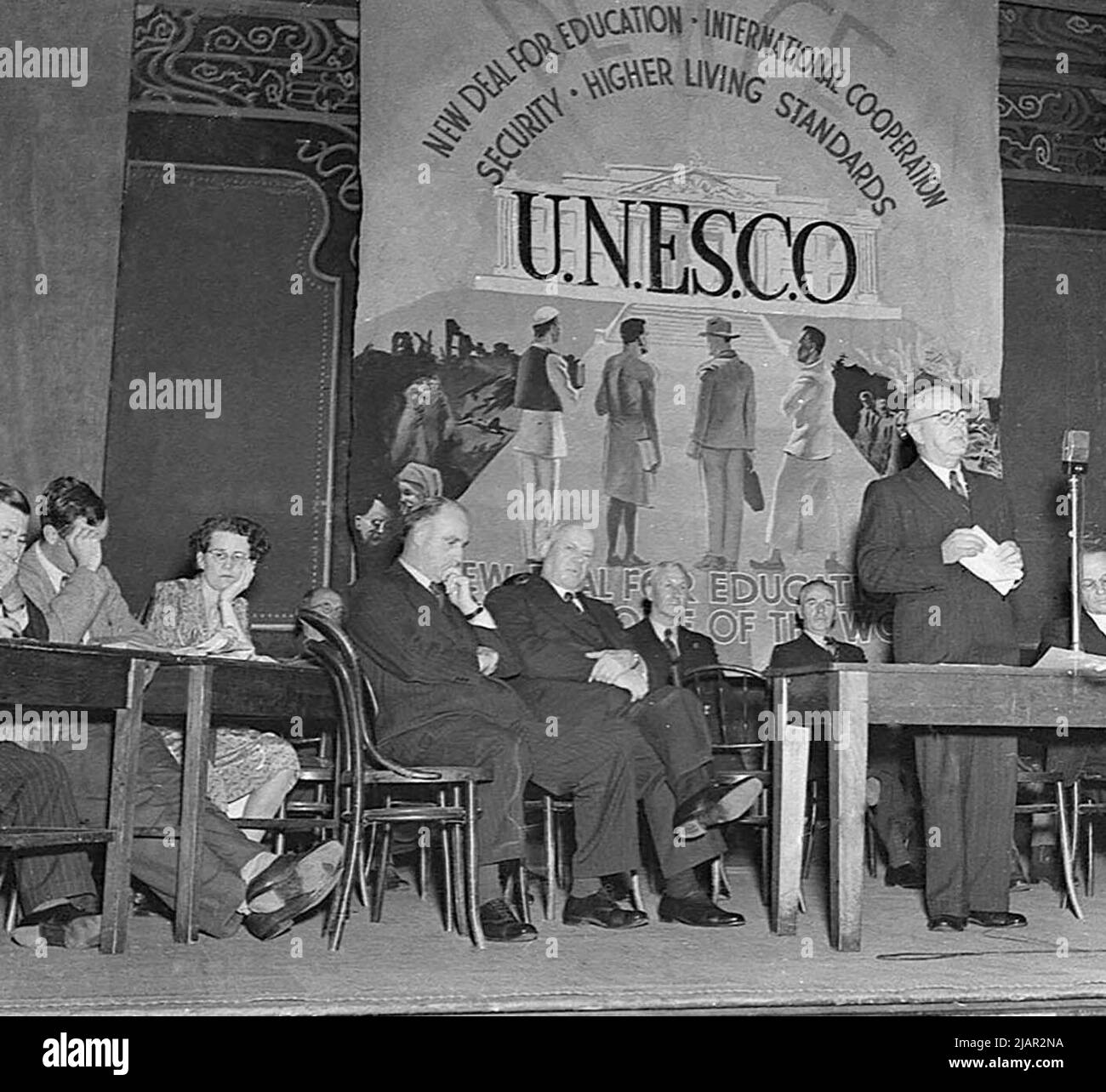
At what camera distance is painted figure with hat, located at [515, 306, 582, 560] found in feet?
26.1

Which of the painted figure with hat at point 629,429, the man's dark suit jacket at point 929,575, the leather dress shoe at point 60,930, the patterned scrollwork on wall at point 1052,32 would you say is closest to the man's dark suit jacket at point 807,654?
the painted figure with hat at point 629,429

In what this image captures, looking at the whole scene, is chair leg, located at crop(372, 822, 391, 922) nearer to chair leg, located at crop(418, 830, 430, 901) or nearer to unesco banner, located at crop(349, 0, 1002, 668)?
chair leg, located at crop(418, 830, 430, 901)

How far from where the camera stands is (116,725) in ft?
14.9

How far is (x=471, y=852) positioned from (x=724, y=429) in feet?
12.6

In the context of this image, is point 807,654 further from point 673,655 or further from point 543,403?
point 543,403

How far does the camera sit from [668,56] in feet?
27.1

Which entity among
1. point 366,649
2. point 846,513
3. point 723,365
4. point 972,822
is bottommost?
point 972,822

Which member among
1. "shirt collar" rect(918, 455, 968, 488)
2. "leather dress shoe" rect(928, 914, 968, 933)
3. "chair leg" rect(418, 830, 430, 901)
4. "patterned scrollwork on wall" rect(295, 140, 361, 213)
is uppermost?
"patterned scrollwork on wall" rect(295, 140, 361, 213)

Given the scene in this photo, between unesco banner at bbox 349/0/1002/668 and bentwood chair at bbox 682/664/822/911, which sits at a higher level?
unesco banner at bbox 349/0/1002/668

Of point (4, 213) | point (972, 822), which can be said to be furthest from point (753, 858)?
point (4, 213)

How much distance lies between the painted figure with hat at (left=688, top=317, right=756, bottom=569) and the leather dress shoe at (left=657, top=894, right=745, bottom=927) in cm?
302

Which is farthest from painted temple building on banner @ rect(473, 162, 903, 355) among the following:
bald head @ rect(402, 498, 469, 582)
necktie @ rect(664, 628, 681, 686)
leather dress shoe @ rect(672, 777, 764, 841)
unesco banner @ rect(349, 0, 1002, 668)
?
leather dress shoe @ rect(672, 777, 764, 841)

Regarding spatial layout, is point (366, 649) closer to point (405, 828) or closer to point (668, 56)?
point (405, 828)

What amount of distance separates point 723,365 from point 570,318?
75cm
